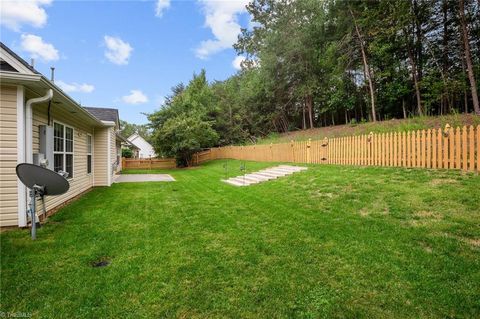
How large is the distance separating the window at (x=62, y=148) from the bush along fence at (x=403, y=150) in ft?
28.8

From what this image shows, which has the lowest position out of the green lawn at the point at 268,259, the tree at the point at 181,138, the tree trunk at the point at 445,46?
the green lawn at the point at 268,259

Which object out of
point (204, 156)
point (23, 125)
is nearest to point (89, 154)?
point (23, 125)

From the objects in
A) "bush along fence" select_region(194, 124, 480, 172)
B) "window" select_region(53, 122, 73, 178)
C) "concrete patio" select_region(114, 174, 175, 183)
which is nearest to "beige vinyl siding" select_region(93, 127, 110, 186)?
"concrete patio" select_region(114, 174, 175, 183)

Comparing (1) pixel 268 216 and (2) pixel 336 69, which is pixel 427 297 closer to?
(1) pixel 268 216

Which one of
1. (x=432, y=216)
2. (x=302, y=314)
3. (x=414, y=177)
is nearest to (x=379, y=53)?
(x=414, y=177)

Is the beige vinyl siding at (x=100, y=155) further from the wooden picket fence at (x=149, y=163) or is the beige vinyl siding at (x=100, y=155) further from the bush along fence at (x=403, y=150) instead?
the wooden picket fence at (x=149, y=163)

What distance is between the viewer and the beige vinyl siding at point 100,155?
9.97 metres

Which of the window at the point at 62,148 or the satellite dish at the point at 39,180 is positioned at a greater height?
the window at the point at 62,148

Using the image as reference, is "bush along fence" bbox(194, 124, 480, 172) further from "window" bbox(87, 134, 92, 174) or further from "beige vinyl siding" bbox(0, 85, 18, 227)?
"beige vinyl siding" bbox(0, 85, 18, 227)

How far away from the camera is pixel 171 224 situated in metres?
4.55

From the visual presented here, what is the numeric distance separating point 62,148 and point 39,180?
130 inches

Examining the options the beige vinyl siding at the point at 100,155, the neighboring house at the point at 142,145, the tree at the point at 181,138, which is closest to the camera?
the beige vinyl siding at the point at 100,155

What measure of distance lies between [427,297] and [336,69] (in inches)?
661

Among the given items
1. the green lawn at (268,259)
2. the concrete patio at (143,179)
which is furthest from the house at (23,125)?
the concrete patio at (143,179)
